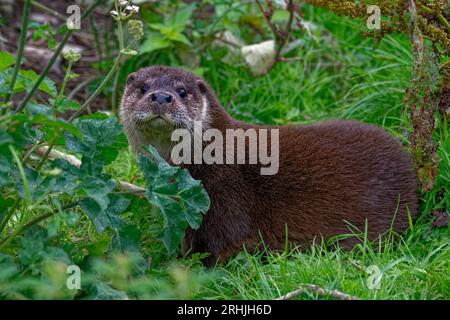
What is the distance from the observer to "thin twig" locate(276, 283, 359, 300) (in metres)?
3.42

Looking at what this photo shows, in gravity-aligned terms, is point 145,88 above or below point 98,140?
above

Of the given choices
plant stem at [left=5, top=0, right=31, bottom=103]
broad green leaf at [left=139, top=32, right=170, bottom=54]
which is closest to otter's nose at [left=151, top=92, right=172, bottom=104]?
plant stem at [left=5, top=0, right=31, bottom=103]

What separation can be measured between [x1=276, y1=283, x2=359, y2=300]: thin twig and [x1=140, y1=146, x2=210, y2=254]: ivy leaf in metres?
0.53

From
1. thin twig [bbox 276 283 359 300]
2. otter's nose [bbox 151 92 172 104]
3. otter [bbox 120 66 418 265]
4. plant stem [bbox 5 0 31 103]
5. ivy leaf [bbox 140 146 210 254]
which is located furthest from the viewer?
otter [bbox 120 66 418 265]

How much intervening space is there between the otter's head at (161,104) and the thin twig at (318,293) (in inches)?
51.1

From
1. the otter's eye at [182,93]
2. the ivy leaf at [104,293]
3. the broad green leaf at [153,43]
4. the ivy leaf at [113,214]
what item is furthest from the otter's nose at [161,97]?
the broad green leaf at [153,43]

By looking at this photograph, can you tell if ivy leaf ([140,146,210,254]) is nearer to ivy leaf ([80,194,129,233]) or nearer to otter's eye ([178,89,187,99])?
ivy leaf ([80,194,129,233])

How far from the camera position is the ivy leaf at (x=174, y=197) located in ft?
11.7

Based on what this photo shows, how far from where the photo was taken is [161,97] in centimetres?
432

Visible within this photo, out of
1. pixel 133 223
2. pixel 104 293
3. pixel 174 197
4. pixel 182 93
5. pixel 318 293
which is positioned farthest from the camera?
pixel 182 93

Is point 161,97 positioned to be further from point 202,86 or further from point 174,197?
point 174,197

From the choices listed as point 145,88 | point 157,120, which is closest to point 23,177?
point 157,120

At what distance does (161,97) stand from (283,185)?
0.86 metres
